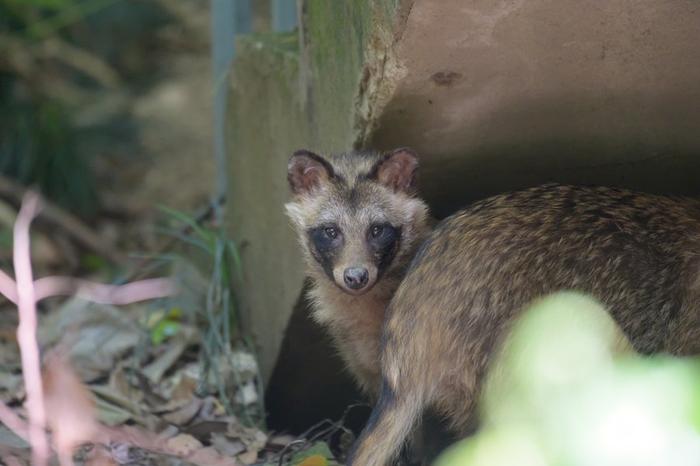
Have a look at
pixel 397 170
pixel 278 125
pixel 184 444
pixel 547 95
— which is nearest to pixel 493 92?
pixel 547 95

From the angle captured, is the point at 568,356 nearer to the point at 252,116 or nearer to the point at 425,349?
the point at 425,349

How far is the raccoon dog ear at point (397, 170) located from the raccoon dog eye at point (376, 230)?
0.59ft

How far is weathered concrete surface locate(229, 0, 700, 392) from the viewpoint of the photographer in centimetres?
430

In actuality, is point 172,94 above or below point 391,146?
above

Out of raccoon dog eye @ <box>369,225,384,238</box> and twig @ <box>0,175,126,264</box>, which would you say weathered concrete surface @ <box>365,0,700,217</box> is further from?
twig @ <box>0,175,126,264</box>

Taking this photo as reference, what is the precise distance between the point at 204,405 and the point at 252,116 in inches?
58.7

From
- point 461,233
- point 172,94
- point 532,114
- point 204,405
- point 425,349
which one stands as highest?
point 172,94

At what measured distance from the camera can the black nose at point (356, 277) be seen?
5.04 metres

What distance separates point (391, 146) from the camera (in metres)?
5.21

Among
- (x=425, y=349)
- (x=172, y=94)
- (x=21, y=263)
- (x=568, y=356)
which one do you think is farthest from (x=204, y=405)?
(x=172, y=94)

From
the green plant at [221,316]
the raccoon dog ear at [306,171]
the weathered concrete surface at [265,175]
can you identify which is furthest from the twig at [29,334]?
the green plant at [221,316]

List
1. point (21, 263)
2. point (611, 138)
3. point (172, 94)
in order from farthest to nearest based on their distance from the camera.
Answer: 1. point (172, 94)
2. point (611, 138)
3. point (21, 263)

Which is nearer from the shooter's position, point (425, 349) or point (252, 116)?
point (425, 349)

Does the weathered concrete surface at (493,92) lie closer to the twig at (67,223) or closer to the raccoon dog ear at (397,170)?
the raccoon dog ear at (397,170)
